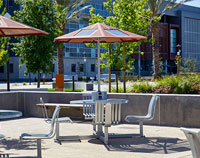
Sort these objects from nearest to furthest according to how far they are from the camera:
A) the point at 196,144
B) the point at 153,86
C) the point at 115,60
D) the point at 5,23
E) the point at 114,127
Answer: the point at 196,144 → the point at 5,23 → the point at 114,127 → the point at 153,86 → the point at 115,60

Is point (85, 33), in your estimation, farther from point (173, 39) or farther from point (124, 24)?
point (173, 39)

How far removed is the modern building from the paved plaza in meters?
57.4

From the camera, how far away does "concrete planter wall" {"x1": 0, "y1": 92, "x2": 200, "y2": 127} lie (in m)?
11.3

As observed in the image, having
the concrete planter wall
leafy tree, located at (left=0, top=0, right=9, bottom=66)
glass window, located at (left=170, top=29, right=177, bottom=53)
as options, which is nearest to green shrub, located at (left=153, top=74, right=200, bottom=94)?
the concrete planter wall

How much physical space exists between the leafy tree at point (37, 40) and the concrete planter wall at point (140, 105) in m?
7.91

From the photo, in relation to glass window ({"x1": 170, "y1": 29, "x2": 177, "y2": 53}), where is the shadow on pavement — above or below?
below

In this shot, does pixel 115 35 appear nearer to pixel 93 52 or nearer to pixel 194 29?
pixel 93 52

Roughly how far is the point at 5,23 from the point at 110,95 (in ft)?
17.8

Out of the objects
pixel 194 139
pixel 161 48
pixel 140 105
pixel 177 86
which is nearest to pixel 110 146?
pixel 140 105

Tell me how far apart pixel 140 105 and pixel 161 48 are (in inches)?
2817

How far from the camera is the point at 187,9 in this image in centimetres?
9062

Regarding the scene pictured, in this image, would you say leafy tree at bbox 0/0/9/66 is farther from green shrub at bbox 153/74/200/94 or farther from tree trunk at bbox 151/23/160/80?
tree trunk at bbox 151/23/160/80

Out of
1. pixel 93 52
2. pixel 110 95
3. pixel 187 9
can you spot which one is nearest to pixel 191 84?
pixel 110 95

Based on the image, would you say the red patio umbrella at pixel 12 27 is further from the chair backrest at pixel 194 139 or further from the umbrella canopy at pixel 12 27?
the chair backrest at pixel 194 139
